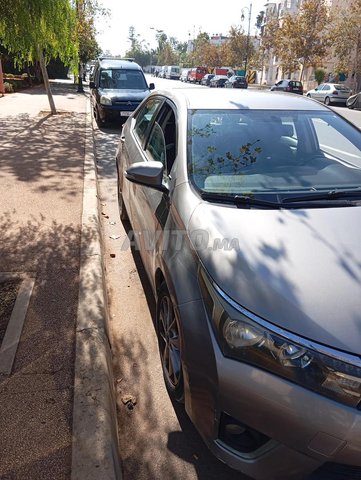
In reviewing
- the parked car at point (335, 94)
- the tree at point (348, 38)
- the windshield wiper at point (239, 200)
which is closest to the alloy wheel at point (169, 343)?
the windshield wiper at point (239, 200)

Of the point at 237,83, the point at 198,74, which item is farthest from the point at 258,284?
the point at 198,74

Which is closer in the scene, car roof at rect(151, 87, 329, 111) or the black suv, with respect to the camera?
car roof at rect(151, 87, 329, 111)

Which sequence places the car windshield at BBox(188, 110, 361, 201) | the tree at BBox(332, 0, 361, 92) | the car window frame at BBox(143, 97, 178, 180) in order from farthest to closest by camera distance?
the tree at BBox(332, 0, 361, 92) < the car window frame at BBox(143, 97, 178, 180) < the car windshield at BBox(188, 110, 361, 201)

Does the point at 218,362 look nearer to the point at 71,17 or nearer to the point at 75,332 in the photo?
the point at 75,332

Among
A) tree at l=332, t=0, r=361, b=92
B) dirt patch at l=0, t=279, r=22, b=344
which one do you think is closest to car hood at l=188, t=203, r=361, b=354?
dirt patch at l=0, t=279, r=22, b=344

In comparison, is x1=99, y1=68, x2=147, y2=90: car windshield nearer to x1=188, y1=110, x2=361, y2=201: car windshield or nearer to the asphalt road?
the asphalt road

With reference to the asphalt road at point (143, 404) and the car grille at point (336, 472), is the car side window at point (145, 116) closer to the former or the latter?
the asphalt road at point (143, 404)

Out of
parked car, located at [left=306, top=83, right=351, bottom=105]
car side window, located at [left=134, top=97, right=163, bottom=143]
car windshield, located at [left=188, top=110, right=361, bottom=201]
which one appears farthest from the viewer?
parked car, located at [left=306, top=83, right=351, bottom=105]

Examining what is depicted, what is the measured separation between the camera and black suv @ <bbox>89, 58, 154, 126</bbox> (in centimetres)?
1248

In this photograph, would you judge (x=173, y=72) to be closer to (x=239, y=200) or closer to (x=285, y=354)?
(x=239, y=200)

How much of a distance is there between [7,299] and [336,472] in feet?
8.87

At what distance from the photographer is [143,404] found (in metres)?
2.78

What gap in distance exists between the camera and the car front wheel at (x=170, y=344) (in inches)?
98.9

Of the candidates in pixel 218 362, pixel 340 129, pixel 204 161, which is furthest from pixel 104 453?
pixel 340 129
